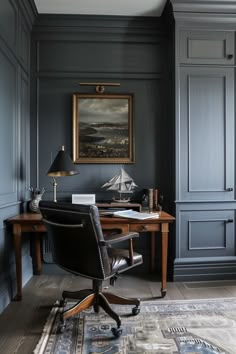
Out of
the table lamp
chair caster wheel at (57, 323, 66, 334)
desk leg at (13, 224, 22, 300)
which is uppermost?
the table lamp

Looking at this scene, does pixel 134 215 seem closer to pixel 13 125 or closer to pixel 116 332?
pixel 116 332

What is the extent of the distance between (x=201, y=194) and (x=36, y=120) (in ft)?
6.58

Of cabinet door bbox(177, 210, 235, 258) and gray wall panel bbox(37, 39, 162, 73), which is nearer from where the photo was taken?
cabinet door bbox(177, 210, 235, 258)

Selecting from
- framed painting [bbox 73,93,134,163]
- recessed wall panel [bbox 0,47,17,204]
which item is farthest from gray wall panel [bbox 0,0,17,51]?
framed painting [bbox 73,93,134,163]

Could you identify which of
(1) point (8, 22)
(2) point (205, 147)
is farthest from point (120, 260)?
(1) point (8, 22)

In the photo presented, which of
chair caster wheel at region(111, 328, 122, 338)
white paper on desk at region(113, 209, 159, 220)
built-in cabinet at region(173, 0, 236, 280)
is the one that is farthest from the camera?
built-in cabinet at region(173, 0, 236, 280)

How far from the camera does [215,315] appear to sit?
2164 mm

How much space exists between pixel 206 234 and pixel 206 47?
203cm

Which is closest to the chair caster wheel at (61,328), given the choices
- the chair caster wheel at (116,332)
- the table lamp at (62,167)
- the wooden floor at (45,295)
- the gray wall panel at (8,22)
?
the wooden floor at (45,295)

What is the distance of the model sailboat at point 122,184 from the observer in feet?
9.80

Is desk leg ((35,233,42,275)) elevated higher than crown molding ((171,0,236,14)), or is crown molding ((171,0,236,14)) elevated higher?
crown molding ((171,0,236,14))

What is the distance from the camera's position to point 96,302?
2.10 m

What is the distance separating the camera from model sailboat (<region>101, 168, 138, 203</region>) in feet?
9.80

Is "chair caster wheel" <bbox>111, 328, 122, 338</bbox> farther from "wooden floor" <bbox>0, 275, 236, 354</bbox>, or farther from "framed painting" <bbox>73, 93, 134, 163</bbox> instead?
"framed painting" <bbox>73, 93, 134, 163</bbox>
